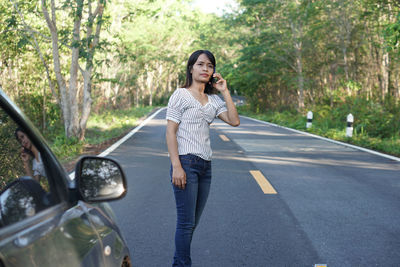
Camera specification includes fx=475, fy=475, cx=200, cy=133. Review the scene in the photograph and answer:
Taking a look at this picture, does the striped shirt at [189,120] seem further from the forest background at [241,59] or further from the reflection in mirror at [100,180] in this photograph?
the forest background at [241,59]

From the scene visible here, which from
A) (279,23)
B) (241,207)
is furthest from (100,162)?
(279,23)

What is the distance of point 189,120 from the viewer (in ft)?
11.1

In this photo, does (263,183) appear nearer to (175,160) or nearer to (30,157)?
(175,160)

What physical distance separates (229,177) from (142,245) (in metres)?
3.84

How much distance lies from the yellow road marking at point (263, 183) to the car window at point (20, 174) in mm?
5289

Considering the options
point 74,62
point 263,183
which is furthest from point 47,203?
point 74,62

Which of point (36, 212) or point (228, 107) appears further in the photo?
point (228, 107)

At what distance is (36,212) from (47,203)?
5.3 inches

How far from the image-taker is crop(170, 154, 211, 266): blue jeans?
336cm

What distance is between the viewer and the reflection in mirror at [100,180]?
1958mm

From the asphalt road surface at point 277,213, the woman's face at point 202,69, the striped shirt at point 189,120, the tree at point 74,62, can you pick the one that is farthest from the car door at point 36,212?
the tree at point 74,62

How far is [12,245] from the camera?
1339mm

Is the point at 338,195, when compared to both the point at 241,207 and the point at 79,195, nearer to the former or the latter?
the point at 241,207

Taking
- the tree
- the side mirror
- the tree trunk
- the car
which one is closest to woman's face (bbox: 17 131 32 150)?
the car
